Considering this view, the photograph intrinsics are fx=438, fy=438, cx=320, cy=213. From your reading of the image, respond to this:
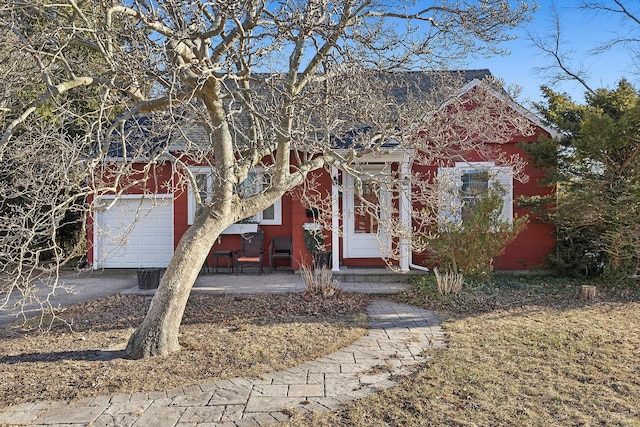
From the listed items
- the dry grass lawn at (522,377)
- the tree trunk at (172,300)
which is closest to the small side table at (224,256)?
the tree trunk at (172,300)

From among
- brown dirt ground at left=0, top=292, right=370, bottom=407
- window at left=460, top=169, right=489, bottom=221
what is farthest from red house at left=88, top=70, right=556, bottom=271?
brown dirt ground at left=0, top=292, right=370, bottom=407

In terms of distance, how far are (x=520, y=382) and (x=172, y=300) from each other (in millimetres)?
3814

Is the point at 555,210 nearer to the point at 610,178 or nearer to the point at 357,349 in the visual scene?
the point at 610,178

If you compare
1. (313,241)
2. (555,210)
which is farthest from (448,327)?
(555,210)

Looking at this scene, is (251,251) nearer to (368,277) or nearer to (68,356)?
(368,277)

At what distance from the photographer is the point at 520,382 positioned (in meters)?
4.25

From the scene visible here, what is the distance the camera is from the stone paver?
3.60 m

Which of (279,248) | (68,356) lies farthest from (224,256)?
(68,356)

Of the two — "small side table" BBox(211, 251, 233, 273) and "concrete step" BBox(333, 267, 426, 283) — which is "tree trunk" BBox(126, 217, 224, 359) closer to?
"concrete step" BBox(333, 267, 426, 283)

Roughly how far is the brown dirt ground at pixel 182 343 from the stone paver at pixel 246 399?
8.1 inches

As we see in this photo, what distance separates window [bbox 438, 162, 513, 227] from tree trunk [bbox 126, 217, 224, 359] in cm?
379

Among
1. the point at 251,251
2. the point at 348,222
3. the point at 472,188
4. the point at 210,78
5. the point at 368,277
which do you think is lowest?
A: the point at 368,277

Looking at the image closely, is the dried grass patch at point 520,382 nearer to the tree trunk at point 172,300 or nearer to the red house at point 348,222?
the tree trunk at point 172,300

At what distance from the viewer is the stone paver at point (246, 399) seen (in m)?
3.60
